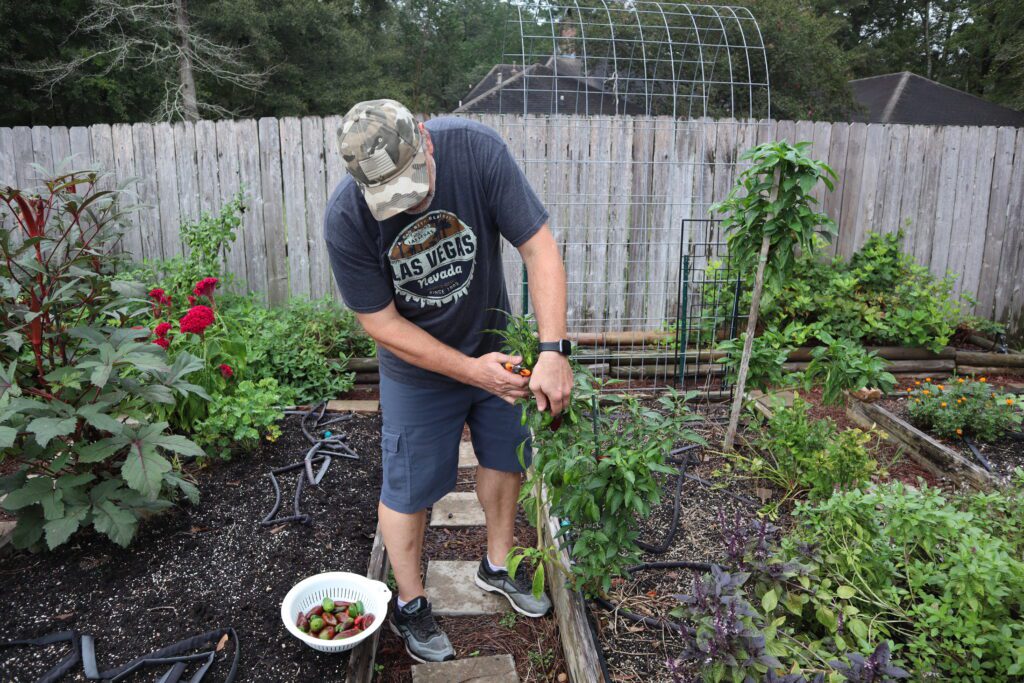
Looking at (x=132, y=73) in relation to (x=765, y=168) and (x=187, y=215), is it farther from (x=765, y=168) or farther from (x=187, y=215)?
(x=765, y=168)

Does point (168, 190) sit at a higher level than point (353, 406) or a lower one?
higher

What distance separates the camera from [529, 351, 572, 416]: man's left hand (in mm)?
Answer: 1770

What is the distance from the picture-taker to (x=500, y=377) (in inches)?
72.7

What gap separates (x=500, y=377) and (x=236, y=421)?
170 cm

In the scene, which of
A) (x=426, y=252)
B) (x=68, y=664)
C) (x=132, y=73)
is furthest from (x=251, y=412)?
(x=132, y=73)

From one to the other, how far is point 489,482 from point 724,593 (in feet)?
2.95

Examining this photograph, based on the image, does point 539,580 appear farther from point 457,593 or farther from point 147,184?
point 147,184

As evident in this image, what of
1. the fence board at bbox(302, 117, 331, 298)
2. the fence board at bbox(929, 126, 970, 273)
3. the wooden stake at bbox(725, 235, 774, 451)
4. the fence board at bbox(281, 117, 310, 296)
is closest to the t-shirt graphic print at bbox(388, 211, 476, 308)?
the wooden stake at bbox(725, 235, 774, 451)

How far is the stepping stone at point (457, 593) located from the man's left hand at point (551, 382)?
991 millimetres

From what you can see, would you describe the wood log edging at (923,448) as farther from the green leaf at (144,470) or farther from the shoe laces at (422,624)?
the green leaf at (144,470)

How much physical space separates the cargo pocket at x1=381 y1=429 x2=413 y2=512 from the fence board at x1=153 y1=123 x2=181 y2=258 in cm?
390

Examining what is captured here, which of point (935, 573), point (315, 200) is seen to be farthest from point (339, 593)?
point (315, 200)

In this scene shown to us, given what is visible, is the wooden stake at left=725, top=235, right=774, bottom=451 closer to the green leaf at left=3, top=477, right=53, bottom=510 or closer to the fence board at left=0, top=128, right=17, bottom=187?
the green leaf at left=3, top=477, right=53, bottom=510

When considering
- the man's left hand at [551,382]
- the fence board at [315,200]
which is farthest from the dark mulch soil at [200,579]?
the fence board at [315,200]
